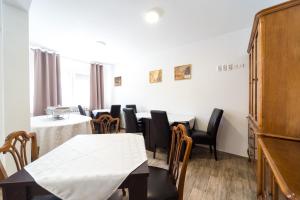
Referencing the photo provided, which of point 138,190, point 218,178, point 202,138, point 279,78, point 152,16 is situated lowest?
point 218,178

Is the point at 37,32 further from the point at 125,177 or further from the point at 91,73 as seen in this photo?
the point at 125,177

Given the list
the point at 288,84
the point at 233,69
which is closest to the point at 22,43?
the point at 288,84

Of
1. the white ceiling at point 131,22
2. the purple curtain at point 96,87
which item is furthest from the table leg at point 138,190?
the purple curtain at point 96,87

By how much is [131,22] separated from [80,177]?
2.45 metres

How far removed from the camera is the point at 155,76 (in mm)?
4176

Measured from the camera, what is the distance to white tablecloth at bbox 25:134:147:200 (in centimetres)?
77

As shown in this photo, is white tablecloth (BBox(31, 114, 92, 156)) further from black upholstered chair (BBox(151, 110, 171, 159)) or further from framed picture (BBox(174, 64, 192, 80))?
framed picture (BBox(174, 64, 192, 80))

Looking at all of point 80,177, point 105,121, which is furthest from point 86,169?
point 105,121

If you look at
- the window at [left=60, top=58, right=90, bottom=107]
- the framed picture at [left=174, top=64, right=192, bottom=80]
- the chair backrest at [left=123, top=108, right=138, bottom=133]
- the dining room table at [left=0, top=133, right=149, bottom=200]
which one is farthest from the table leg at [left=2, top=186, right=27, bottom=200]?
the window at [left=60, top=58, right=90, bottom=107]

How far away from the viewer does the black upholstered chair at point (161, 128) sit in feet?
8.09

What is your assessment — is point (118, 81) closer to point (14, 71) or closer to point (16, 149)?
point (14, 71)

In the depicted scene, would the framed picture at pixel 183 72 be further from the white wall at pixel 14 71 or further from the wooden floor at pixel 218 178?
the white wall at pixel 14 71

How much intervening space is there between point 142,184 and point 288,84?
1.32m

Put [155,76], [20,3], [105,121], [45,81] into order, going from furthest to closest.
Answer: [155,76]
[45,81]
[105,121]
[20,3]
